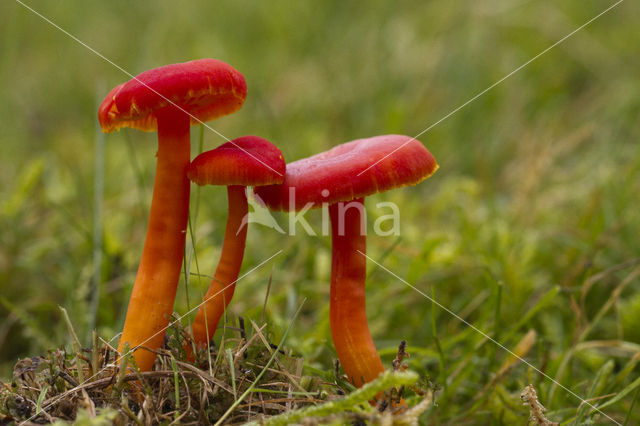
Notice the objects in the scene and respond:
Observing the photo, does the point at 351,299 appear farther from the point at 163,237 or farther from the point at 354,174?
the point at 163,237

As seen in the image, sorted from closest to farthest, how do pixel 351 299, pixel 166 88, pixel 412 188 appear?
1. pixel 166 88
2. pixel 351 299
3. pixel 412 188

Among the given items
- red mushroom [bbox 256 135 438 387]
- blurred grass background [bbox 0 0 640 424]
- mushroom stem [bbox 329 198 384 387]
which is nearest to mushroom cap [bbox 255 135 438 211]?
red mushroom [bbox 256 135 438 387]

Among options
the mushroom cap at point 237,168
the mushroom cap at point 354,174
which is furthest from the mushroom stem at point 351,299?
the mushroom cap at point 237,168

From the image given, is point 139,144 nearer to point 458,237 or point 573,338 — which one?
point 458,237

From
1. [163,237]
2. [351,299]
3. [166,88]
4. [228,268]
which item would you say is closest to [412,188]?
[351,299]

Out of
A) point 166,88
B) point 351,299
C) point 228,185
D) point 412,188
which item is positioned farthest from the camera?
point 412,188

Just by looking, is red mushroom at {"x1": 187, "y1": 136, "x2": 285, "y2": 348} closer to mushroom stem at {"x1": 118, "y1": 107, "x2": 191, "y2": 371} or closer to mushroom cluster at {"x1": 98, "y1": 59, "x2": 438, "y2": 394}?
mushroom cluster at {"x1": 98, "y1": 59, "x2": 438, "y2": 394}

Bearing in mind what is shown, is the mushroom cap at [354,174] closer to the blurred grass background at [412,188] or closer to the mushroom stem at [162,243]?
the mushroom stem at [162,243]

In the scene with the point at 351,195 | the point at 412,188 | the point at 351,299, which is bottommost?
the point at 351,299
